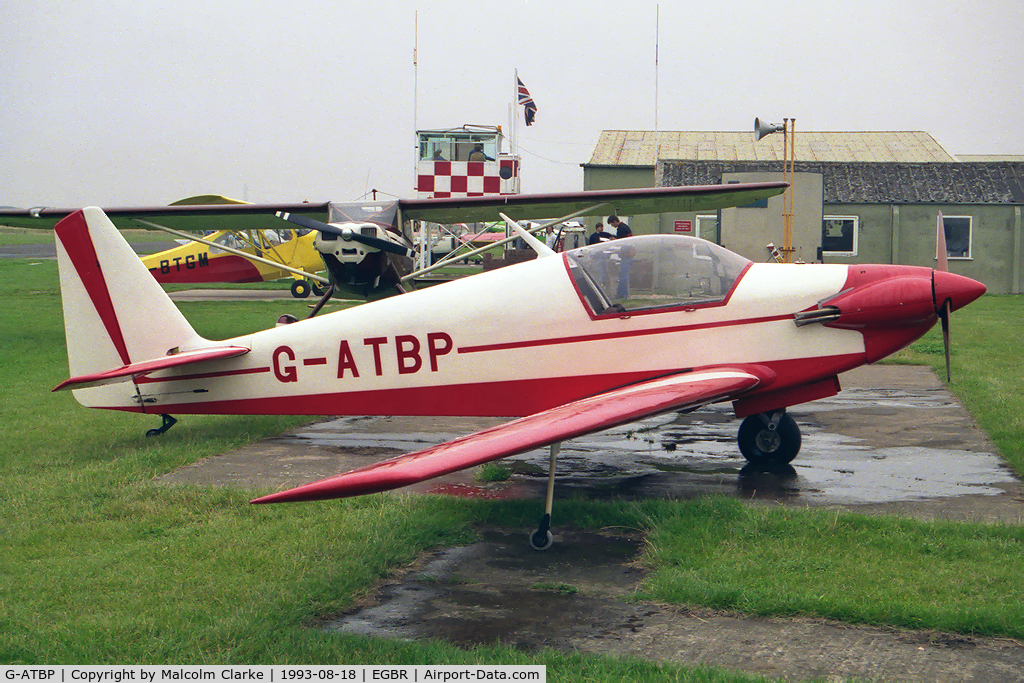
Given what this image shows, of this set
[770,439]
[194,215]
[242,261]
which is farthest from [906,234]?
[770,439]

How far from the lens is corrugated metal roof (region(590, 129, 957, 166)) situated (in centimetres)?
4103

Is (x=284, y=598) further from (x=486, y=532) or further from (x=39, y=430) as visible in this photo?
(x=39, y=430)

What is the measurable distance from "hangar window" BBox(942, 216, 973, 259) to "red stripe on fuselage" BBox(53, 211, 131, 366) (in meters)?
26.1

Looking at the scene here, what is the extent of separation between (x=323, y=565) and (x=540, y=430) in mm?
1472

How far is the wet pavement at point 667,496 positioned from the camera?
13.2 ft

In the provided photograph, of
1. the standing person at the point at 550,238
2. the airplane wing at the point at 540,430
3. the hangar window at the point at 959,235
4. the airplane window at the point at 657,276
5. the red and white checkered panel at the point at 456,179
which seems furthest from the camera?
the standing person at the point at 550,238

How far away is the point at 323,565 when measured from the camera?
16.7ft

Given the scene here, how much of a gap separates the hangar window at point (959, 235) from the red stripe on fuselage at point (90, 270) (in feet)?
85.7

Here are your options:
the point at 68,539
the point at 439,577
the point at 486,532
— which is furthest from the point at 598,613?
the point at 68,539
